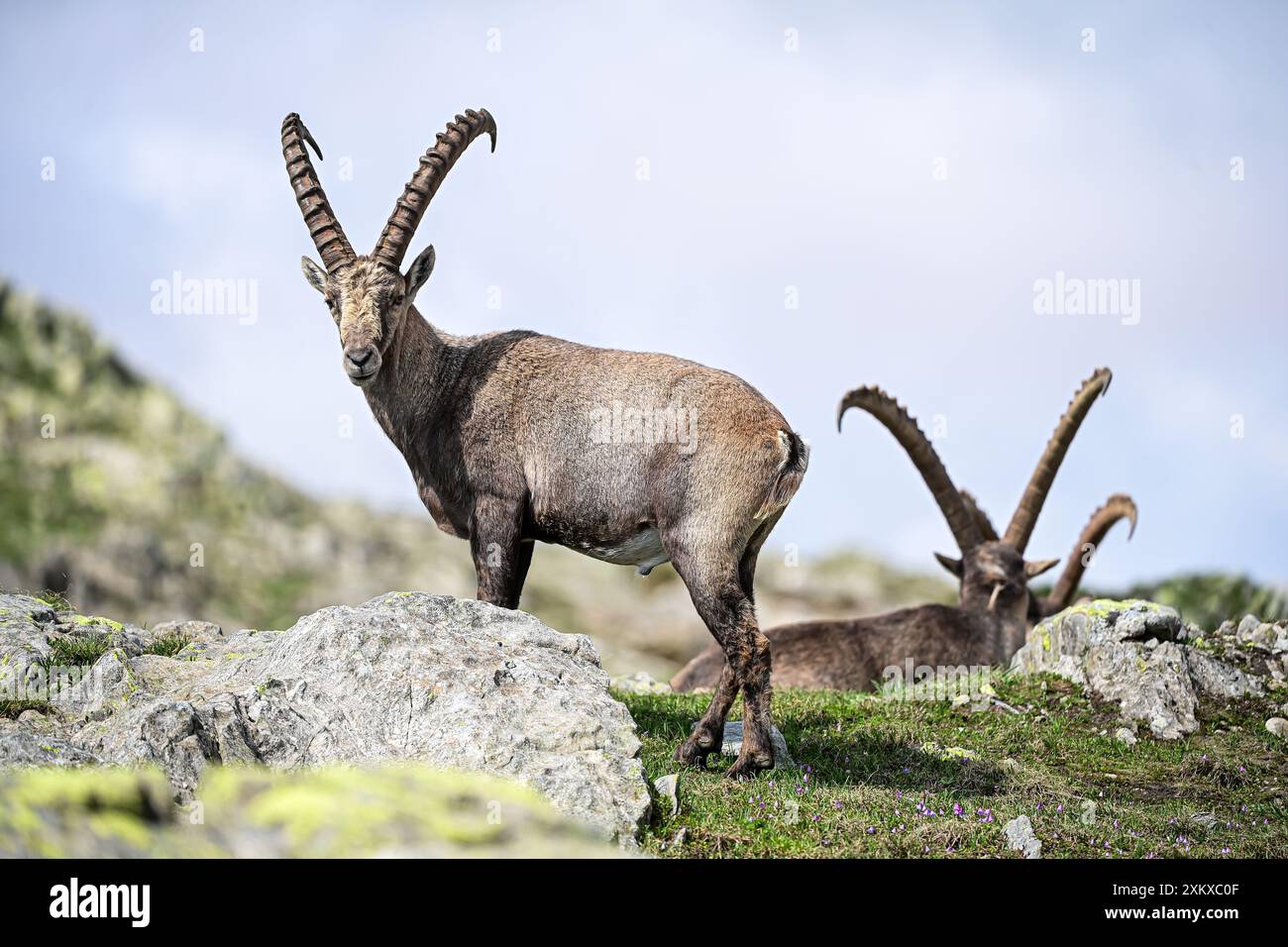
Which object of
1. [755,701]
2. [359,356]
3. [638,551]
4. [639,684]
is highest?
[359,356]

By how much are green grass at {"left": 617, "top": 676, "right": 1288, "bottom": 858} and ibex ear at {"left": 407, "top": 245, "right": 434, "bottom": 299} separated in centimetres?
428

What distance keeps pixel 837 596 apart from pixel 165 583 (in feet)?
61.9

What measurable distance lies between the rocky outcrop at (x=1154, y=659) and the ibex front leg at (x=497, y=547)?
21.0 feet

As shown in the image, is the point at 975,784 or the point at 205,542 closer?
the point at 975,784

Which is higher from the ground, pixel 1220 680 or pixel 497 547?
pixel 497 547

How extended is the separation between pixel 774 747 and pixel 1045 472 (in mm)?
9313

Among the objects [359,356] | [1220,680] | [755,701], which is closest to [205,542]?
[359,356]

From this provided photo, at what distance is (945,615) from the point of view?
52.7 ft

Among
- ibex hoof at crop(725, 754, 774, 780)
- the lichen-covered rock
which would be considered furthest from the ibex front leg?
the lichen-covered rock

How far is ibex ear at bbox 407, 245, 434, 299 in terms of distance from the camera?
10938mm

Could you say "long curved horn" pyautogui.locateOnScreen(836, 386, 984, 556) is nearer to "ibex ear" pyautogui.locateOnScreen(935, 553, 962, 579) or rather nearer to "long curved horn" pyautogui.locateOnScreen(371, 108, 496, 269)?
"ibex ear" pyautogui.locateOnScreen(935, 553, 962, 579)

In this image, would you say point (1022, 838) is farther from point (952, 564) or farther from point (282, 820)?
point (952, 564)

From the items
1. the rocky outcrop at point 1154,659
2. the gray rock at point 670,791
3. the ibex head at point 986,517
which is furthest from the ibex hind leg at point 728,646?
the ibex head at point 986,517
